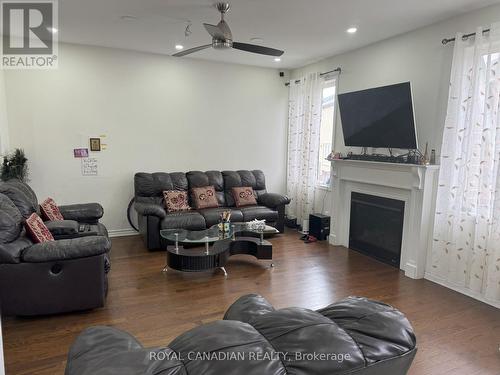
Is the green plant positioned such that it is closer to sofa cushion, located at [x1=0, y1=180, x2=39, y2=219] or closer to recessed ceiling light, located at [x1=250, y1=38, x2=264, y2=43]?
sofa cushion, located at [x1=0, y1=180, x2=39, y2=219]

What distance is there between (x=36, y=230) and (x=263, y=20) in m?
3.18

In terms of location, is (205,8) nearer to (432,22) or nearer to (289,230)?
(432,22)

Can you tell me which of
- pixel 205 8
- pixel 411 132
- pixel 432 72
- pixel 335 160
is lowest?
pixel 335 160

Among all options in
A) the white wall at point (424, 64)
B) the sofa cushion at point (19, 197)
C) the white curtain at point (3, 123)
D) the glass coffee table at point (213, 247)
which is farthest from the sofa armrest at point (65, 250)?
the white wall at point (424, 64)

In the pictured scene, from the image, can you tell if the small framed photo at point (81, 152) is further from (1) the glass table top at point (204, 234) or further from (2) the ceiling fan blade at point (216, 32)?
(2) the ceiling fan blade at point (216, 32)

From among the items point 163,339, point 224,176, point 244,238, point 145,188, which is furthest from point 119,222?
point 163,339

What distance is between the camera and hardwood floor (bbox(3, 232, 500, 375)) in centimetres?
242

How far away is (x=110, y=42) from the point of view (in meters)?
4.80

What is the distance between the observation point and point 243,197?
18.6ft

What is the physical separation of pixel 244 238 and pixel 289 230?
1.83 meters

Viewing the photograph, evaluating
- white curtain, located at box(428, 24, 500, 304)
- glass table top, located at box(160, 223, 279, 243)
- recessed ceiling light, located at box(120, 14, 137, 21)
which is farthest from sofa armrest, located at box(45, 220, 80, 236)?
white curtain, located at box(428, 24, 500, 304)

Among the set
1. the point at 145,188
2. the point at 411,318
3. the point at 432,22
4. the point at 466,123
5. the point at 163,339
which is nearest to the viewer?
the point at 163,339

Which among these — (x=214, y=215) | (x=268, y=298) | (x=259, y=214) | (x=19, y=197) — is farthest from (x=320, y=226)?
(x=19, y=197)

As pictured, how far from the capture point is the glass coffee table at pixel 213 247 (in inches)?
147
